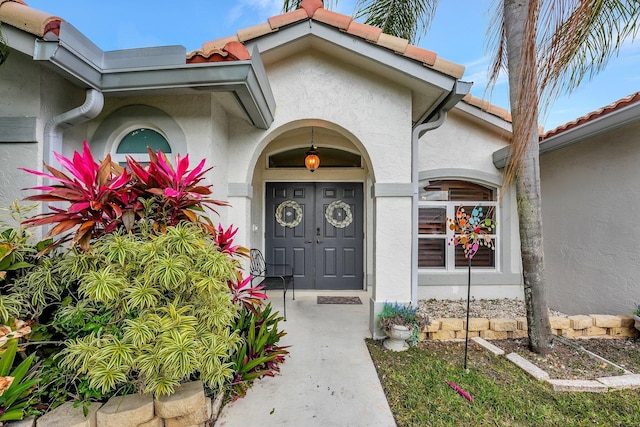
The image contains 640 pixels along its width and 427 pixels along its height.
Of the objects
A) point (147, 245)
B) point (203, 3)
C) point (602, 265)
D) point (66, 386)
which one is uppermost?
point (203, 3)

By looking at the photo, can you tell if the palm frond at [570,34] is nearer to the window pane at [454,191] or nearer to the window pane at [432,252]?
the window pane at [454,191]

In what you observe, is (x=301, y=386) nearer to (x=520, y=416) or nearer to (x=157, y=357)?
(x=157, y=357)

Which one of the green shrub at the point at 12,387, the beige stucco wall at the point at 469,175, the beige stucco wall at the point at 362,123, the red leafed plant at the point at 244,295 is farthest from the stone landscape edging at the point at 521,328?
the green shrub at the point at 12,387

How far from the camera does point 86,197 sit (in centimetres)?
216

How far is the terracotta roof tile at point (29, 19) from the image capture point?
2395mm

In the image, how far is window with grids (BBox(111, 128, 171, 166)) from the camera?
3.56 meters

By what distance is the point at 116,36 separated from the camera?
7.69 m

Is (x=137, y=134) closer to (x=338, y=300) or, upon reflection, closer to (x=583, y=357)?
(x=338, y=300)

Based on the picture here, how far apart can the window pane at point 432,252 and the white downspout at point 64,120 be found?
5709 mm

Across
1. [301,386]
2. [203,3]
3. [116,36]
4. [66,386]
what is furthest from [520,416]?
[116,36]

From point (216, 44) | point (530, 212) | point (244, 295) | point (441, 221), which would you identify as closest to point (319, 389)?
point (244, 295)

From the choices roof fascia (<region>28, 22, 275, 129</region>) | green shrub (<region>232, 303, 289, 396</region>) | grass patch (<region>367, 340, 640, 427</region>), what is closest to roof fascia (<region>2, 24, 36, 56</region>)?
roof fascia (<region>28, 22, 275, 129</region>)

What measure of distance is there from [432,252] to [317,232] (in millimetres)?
2577

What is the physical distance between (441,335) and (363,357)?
50.5 inches
